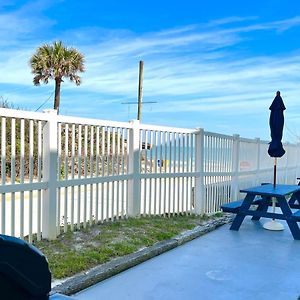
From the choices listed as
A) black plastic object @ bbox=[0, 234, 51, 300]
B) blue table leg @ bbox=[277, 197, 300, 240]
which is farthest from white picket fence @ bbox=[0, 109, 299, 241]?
black plastic object @ bbox=[0, 234, 51, 300]

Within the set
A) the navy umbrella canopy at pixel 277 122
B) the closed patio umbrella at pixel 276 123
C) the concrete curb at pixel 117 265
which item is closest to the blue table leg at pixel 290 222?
the closed patio umbrella at pixel 276 123

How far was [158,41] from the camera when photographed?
57.0 ft

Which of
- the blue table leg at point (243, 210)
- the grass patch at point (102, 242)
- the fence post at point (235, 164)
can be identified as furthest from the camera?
the fence post at point (235, 164)

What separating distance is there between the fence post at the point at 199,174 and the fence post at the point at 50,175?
3218mm

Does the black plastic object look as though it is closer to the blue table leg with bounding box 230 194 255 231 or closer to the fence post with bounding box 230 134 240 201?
the blue table leg with bounding box 230 194 255 231

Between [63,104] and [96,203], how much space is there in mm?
14057

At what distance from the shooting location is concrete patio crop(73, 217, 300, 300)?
341 cm

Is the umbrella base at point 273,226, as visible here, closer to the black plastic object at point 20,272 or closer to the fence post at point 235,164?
the fence post at point 235,164

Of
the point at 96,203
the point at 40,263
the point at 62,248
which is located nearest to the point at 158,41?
the point at 96,203

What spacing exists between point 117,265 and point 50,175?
4.59ft

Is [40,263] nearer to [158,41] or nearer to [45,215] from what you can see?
[45,215]

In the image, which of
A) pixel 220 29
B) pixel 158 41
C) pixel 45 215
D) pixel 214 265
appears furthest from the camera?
pixel 158 41

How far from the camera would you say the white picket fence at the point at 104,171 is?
4.35m

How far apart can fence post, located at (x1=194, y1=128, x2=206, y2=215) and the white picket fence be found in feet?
0.06
